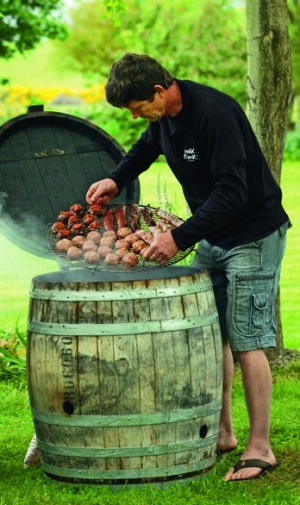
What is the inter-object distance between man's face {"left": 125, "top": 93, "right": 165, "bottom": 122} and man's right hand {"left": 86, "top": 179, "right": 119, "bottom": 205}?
2.31 feet

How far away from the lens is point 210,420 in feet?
15.7

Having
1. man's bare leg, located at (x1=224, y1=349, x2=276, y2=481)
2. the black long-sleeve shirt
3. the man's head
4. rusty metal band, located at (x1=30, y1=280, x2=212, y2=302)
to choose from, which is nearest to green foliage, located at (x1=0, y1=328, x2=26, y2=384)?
man's bare leg, located at (x1=224, y1=349, x2=276, y2=481)

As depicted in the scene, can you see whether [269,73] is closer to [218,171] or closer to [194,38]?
[218,171]

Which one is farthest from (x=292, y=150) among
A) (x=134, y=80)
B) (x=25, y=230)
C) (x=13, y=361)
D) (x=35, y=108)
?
(x=134, y=80)

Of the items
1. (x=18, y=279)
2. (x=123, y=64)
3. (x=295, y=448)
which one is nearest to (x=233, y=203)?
(x=123, y=64)

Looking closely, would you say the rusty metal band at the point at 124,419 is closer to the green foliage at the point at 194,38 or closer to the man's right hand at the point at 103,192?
the man's right hand at the point at 103,192

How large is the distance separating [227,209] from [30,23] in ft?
41.7

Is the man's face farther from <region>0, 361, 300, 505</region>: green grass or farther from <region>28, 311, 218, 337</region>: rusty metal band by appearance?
<region>0, 361, 300, 505</region>: green grass

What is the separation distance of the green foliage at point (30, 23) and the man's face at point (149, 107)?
1186 cm

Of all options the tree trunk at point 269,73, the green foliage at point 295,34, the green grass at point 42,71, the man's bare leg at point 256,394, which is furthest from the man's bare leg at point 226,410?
the green grass at point 42,71

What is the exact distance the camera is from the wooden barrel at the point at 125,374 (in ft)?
14.6

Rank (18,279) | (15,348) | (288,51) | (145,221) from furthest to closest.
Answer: (18,279), (15,348), (288,51), (145,221)

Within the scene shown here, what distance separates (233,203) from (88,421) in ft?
3.92

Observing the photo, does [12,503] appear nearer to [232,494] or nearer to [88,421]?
[88,421]
